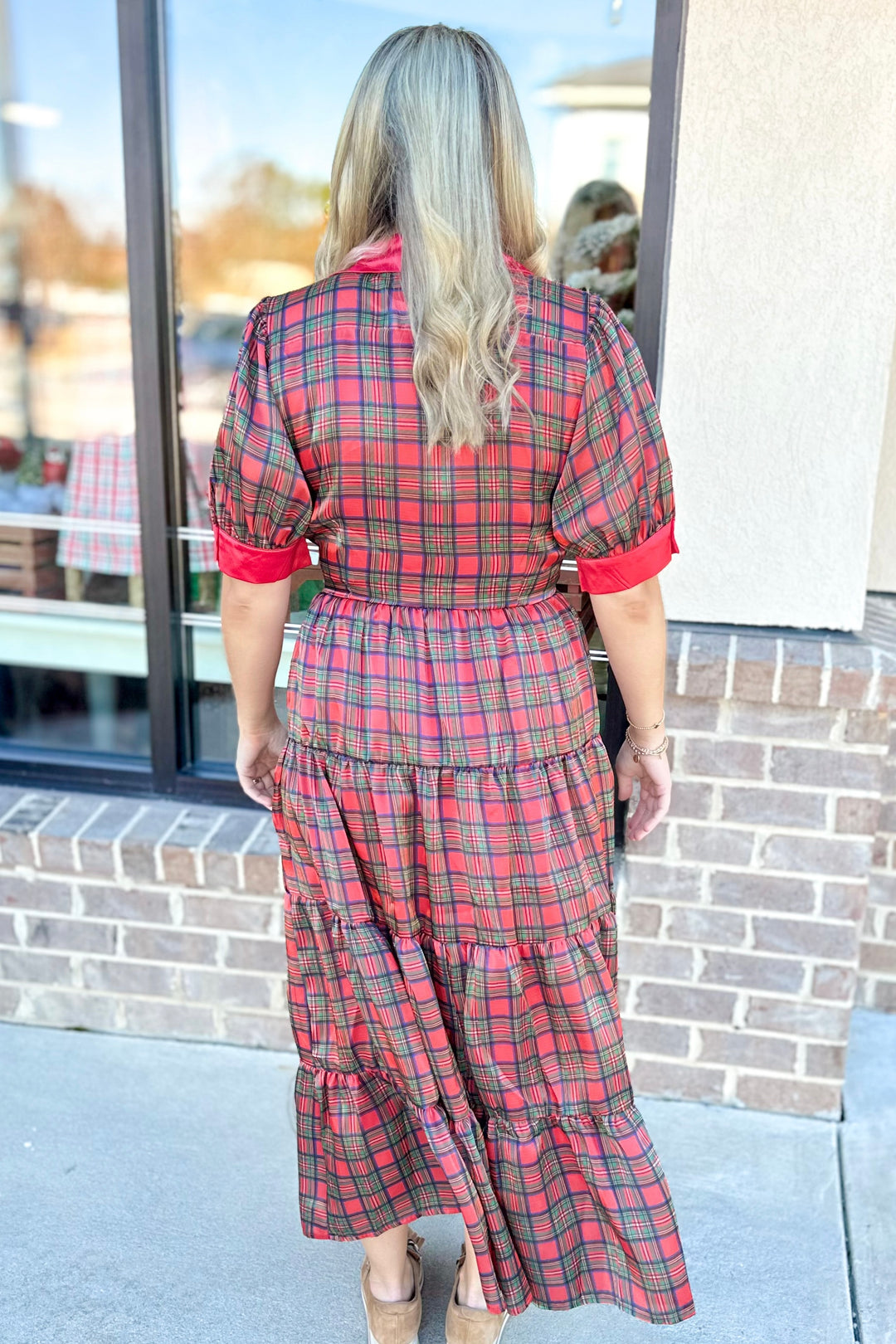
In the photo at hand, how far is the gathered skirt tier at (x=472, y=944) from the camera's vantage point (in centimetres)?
144

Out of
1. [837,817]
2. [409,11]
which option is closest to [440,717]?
[837,817]

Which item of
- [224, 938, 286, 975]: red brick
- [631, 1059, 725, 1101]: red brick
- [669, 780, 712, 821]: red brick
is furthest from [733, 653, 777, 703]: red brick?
[224, 938, 286, 975]: red brick

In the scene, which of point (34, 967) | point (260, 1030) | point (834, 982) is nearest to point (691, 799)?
point (834, 982)

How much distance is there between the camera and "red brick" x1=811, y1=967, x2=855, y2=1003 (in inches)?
87.4

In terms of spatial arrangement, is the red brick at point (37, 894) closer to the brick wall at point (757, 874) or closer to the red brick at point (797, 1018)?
the brick wall at point (757, 874)

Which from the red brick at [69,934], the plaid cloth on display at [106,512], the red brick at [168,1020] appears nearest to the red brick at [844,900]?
the red brick at [168,1020]

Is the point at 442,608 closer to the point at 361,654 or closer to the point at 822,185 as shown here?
the point at 361,654

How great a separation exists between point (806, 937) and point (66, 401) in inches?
105

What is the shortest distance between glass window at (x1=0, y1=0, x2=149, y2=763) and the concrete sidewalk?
0.82m

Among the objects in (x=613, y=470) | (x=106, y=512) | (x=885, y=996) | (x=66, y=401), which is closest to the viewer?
(x=613, y=470)

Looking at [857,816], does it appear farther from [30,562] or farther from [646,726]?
[30,562]

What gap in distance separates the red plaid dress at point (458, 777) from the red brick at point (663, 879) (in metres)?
0.65

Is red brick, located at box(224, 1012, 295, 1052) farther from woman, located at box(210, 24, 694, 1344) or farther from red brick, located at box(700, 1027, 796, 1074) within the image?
red brick, located at box(700, 1027, 796, 1074)

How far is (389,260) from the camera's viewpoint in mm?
1361
